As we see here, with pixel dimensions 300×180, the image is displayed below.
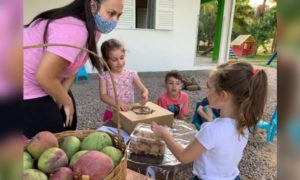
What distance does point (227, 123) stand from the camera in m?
1.18

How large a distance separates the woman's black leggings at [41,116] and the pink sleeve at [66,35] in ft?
0.92

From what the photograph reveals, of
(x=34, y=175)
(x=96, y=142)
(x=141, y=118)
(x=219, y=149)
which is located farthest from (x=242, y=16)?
(x=34, y=175)

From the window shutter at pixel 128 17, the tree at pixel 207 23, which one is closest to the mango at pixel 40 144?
the window shutter at pixel 128 17

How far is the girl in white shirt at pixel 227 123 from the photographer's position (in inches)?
46.1

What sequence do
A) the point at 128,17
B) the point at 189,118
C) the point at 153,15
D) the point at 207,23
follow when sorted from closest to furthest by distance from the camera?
the point at 189,118, the point at 128,17, the point at 153,15, the point at 207,23

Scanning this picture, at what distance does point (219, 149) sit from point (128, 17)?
5263mm

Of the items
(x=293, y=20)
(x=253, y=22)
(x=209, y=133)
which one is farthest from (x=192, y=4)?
(x=253, y=22)

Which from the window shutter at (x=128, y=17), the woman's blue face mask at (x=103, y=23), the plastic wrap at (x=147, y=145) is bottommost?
the plastic wrap at (x=147, y=145)

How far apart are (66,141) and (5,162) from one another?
0.69 m

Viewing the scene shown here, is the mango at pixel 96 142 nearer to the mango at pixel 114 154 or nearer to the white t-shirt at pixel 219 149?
the mango at pixel 114 154

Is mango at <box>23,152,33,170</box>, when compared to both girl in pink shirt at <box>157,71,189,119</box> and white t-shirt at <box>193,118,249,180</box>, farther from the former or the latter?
girl in pink shirt at <box>157,71,189,119</box>

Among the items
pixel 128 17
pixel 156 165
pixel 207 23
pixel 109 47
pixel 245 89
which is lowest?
pixel 156 165

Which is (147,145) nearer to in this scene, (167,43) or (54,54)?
(54,54)

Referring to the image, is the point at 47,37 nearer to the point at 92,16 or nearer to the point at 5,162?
the point at 92,16
